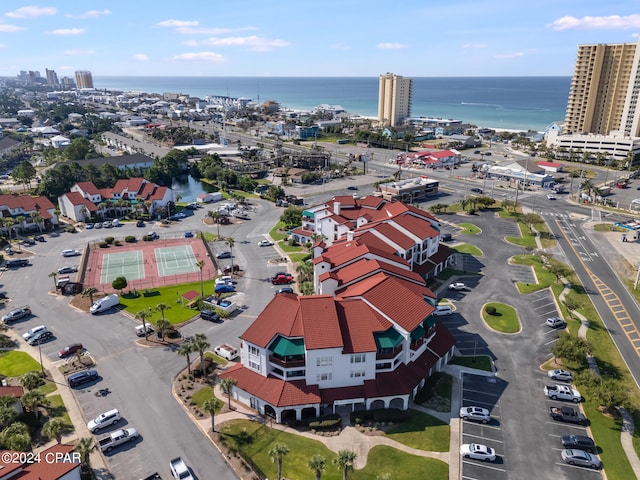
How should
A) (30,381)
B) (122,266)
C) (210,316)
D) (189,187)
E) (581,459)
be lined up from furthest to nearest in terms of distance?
1. (189,187)
2. (122,266)
3. (210,316)
4. (30,381)
5. (581,459)

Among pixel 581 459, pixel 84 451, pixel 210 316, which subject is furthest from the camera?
pixel 210 316

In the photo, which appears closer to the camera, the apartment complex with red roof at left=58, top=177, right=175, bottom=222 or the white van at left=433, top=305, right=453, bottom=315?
the white van at left=433, top=305, right=453, bottom=315

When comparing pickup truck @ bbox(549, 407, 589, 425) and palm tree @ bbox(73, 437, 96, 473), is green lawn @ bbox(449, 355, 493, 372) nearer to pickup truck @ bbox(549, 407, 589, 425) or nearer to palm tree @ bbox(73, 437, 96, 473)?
pickup truck @ bbox(549, 407, 589, 425)

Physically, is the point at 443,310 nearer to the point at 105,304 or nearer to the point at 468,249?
the point at 468,249

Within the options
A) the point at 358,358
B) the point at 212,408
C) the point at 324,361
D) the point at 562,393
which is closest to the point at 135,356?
the point at 212,408

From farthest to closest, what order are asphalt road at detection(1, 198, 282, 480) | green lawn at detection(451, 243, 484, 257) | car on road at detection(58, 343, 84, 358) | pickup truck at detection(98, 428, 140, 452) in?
green lawn at detection(451, 243, 484, 257) → car on road at detection(58, 343, 84, 358) → pickup truck at detection(98, 428, 140, 452) → asphalt road at detection(1, 198, 282, 480)

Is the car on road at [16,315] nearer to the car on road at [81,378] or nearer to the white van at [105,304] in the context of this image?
the white van at [105,304]

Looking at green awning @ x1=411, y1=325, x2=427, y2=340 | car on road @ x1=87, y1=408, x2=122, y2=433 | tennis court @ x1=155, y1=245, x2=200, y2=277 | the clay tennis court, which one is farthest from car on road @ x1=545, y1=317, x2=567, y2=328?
tennis court @ x1=155, y1=245, x2=200, y2=277

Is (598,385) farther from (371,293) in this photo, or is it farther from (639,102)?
(639,102)

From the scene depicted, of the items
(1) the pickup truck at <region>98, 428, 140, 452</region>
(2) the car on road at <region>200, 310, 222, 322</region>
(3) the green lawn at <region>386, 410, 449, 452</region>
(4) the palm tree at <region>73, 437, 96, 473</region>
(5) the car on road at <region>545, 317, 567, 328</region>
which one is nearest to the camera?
(4) the palm tree at <region>73, 437, 96, 473</region>
